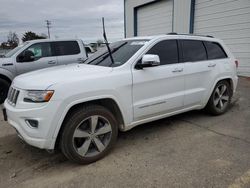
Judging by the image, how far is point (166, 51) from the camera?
3.88m

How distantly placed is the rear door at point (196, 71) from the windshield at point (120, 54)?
0.96 meters

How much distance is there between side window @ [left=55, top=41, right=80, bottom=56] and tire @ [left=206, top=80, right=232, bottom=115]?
16.2 feet

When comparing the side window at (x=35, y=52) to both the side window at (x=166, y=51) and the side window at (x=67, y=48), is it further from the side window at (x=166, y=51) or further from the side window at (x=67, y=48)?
the side window at (x=166, y=51)

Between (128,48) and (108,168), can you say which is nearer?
(108,168)

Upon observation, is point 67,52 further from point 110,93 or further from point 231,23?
point 231,23

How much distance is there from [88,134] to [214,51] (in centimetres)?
325

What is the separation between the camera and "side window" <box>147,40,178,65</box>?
3768mm

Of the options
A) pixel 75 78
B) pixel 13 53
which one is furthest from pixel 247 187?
pixel 13 53

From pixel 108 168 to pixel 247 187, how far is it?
1682 millimetres

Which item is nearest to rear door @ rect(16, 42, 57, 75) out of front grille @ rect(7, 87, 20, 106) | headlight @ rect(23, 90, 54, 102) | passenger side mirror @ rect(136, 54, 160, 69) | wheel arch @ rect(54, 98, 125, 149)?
front grille @ rect(7, 87, 20, 106)

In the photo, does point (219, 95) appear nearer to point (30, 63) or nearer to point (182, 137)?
point (182, 137)

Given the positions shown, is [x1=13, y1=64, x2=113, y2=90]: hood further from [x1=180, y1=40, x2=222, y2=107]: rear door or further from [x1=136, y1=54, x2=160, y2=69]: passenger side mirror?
[x1=180, y1=40, x2=222, y2=107]: rear door

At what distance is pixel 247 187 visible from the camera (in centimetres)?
248

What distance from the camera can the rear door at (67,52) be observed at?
293 inches
